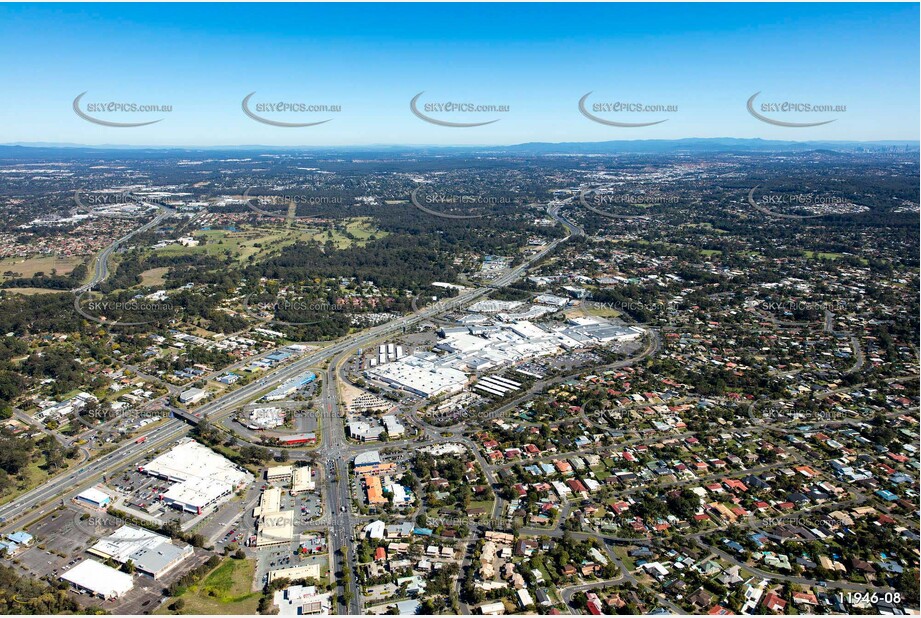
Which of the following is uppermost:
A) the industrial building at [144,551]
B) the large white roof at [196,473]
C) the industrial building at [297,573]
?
the large white roof at [196,473]

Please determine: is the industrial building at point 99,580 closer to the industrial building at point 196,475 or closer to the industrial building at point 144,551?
the industrial building at point 144,551

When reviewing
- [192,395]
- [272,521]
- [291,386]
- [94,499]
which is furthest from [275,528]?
[192,395]

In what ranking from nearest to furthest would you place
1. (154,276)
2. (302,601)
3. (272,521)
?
(302,601)
(272,521)
(154,276)

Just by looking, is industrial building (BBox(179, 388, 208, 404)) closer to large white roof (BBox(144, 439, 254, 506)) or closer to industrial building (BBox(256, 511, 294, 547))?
large white roof (BBox(144, 439, 254, 506))

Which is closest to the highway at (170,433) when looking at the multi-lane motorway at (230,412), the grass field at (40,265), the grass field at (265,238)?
the multi-lane motorway at (230,412)

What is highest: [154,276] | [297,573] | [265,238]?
[265,238]

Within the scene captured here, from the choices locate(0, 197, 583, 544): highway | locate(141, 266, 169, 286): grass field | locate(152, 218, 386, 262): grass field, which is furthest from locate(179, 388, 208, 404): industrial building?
locate(152, 218, 386, 262): grass field

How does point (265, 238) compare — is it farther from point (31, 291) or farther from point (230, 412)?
point (230, 412)
